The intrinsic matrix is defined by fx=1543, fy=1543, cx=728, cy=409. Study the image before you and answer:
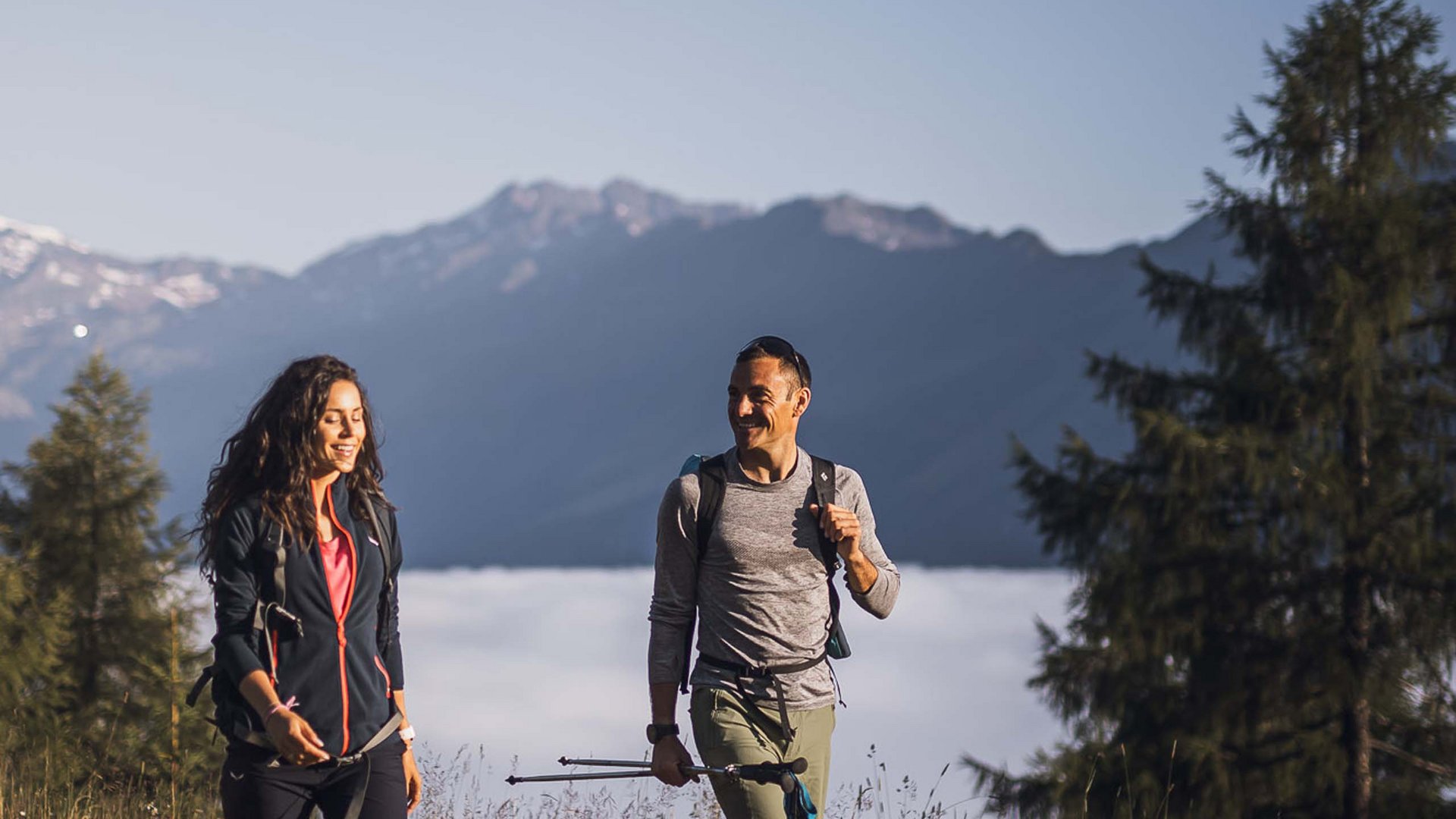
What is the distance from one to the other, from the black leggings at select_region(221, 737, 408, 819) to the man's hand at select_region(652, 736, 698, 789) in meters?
0.65

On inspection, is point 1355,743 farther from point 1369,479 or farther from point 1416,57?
point 1416,57

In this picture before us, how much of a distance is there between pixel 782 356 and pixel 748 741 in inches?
41.1

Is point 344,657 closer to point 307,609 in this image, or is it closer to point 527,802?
point 307,609

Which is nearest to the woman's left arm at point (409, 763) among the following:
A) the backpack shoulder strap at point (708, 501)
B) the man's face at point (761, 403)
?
the backpack shoulder strap at point (708, 501)

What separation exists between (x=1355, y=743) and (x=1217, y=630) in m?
2.23

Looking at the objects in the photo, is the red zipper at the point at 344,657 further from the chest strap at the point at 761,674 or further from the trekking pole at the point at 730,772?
the chest strap at the point at 761,674

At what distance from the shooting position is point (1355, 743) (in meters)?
20.1

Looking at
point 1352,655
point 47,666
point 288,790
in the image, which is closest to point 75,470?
point 47,666

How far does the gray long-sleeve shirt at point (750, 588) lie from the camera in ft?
13.6

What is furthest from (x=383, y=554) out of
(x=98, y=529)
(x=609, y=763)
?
(x=98, y=529)

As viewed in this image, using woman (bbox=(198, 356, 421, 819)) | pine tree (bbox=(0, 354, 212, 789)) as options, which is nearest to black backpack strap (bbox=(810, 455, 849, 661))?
woman (bbox=(198, 356, 421, 819))

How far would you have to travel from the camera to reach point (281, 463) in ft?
12.3

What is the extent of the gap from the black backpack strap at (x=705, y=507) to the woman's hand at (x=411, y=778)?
0.75 m

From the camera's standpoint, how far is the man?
162 inches
